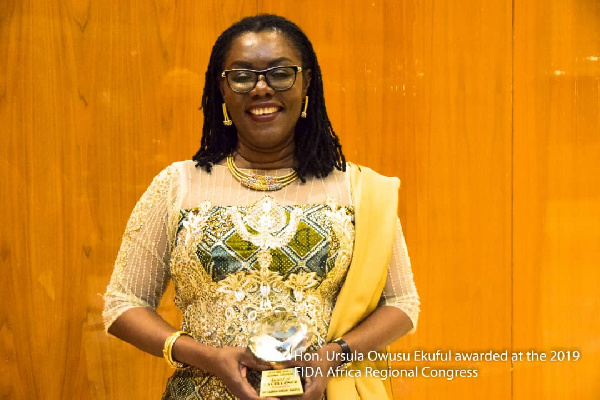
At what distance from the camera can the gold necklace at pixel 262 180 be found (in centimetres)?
199

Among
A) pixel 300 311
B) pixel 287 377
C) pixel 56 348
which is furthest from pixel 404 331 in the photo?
pixel 56 348

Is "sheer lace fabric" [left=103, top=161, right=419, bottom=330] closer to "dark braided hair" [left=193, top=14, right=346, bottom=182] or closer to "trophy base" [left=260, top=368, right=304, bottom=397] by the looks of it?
"dark braided hair" [left=193, top=14, right=346, bottom=182]

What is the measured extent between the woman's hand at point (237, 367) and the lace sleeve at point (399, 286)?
17.9 inches

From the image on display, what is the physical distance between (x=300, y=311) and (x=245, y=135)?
0.46m

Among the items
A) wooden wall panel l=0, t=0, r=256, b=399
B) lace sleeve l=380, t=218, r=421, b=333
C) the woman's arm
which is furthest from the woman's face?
wooden wall panel l=0, t=0, r=256, b=399

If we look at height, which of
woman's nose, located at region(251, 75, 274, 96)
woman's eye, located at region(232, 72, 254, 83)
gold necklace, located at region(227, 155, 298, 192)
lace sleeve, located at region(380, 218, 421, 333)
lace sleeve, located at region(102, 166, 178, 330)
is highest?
woman's eye, located at region(232, 72, 254, 83)

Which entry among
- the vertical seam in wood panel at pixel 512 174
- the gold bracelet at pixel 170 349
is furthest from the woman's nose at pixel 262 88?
the vertical seam in wood panel at pixel 512 174

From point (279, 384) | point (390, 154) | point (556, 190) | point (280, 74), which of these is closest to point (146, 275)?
point (279, 384)

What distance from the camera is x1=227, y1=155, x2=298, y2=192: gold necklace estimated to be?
6.53 ft

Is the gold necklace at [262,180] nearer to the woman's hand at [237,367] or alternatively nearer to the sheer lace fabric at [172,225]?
the sheer lace fabric at [172,225]

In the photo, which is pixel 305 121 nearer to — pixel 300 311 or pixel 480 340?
pixel 300 311

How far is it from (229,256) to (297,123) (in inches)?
17.7

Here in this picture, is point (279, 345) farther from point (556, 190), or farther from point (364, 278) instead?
point (556, 190)

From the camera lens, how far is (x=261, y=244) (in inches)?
74.2
